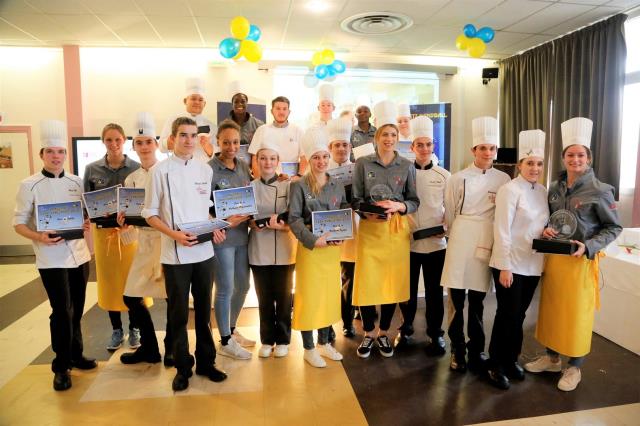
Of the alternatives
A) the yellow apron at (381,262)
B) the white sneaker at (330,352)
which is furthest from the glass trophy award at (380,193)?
the white sneaker at (330,352)

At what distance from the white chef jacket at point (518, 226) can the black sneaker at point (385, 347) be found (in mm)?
1017

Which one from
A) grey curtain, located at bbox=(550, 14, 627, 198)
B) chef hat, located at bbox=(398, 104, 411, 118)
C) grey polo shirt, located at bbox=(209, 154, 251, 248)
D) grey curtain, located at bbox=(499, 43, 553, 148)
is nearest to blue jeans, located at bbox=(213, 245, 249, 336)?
grey polo shirt, located at bbox=(209, 154, 251, 248)

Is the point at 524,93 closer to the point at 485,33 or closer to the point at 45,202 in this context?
the point at 485,33

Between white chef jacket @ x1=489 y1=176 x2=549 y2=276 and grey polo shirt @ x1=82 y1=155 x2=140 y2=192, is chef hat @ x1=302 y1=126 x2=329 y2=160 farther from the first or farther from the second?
grey polo shirt @ x1=82 y1=155 x2=140 y2=192

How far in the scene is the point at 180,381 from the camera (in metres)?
2.62

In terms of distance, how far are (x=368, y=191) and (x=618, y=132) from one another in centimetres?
409

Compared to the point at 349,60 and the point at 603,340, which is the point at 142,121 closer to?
the point at 603,340

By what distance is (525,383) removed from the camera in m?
2.74

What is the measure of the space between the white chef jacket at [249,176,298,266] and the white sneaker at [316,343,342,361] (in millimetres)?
707

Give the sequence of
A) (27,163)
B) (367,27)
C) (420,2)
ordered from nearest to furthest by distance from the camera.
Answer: (420,2), (367,27), (27,163)

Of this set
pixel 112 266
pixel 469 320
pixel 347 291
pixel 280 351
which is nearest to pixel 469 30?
pixel 347 291

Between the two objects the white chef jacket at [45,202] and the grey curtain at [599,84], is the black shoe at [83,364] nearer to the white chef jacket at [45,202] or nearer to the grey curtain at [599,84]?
the white chef jacket at [45,202]

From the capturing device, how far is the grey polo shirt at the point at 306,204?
2.68m

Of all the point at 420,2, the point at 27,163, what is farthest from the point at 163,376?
the point at 27,163
